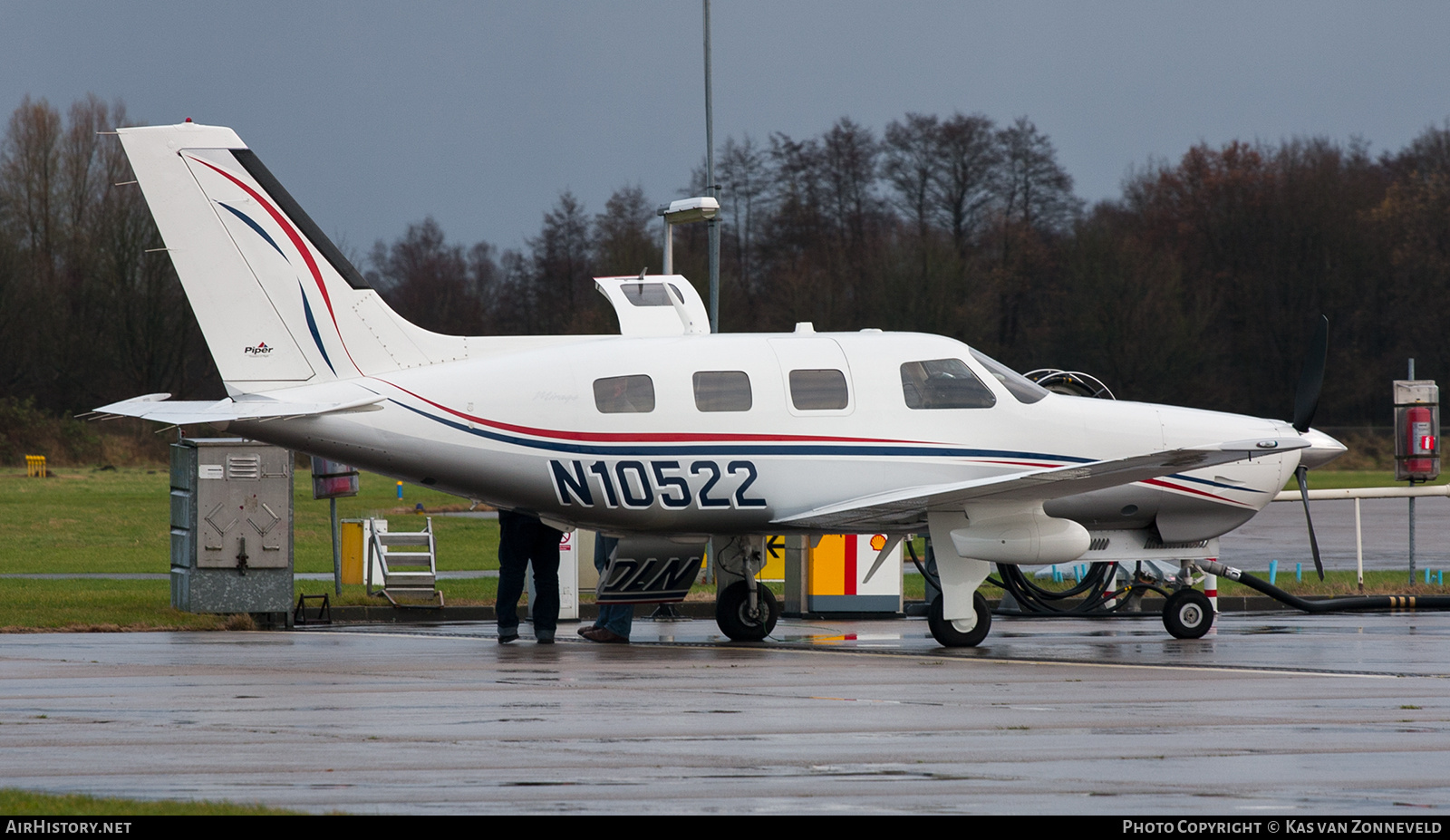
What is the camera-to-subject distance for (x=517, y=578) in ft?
50.4

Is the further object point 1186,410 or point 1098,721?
point 1186,410

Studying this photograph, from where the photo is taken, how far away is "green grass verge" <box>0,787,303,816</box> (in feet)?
20.7

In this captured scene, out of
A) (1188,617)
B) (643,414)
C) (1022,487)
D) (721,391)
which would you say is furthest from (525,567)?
(1188,617)

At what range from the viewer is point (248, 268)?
1453cm

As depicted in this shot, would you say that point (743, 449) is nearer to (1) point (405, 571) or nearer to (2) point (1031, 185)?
(1) point (405, 571)

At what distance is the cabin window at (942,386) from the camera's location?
14867 millimetres

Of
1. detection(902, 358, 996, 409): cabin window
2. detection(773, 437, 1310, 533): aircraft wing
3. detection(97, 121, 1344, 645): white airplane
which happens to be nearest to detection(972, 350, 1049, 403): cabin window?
detection(97, 121, 1344, 645): white airplane

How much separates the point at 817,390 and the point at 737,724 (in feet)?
19.1

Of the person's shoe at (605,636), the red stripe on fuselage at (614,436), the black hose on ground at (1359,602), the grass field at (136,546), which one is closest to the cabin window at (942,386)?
the red stripe on fuselage at (614,436)

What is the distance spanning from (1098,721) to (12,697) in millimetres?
6901

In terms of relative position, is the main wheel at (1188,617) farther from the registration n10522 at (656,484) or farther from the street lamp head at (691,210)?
the street lamp head at (691,210)

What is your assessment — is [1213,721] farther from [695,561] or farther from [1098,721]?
[695,561]

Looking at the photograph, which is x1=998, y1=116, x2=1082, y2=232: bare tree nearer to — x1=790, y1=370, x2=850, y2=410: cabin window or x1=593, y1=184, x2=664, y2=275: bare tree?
x1=593, y1=184, x2=664, y2=275: bare tree

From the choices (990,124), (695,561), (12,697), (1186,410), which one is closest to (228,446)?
(695,561)
